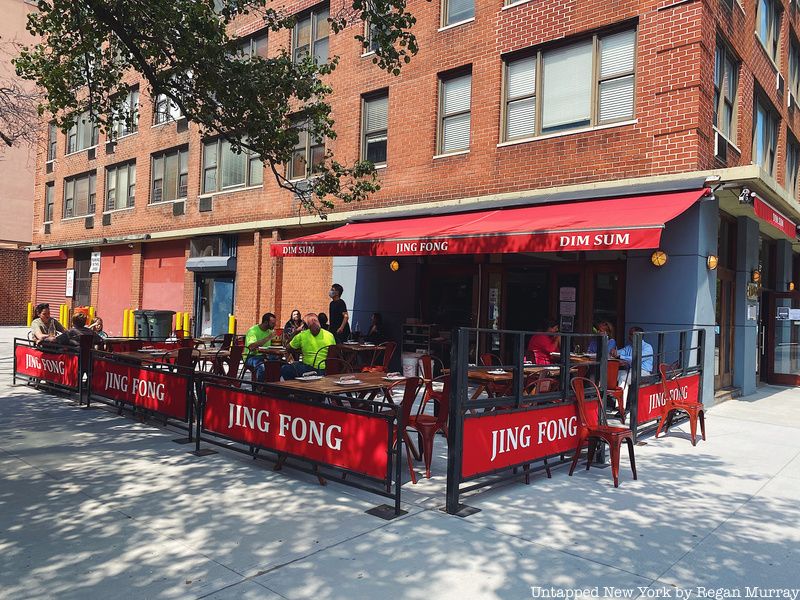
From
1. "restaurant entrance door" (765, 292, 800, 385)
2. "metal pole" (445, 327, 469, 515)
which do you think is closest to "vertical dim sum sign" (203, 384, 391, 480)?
"metal pole" (445, 327, 469, 515)

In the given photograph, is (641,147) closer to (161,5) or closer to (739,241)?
(739,241)

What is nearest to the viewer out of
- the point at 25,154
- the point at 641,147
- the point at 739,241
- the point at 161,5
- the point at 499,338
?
the point at 161,5

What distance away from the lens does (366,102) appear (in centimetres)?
1545

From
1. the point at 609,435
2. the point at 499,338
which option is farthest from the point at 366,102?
the point at 609,435

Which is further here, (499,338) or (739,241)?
(499,338)

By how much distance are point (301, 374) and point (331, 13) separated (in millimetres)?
11635

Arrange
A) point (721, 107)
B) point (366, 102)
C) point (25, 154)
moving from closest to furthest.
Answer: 1. point (721, 107)
2. point (366, 102)
3. point (25, 154)

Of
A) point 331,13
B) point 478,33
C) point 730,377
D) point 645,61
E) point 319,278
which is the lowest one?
point 730,377

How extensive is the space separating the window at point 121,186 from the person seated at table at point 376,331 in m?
14.2

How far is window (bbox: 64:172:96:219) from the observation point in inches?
1055

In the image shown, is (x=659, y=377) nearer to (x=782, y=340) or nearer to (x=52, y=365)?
(x=782, y=340)

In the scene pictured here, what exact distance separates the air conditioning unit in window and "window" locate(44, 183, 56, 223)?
28767 mm

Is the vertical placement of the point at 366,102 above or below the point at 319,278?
above

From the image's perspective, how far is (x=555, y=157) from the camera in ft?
38.3
